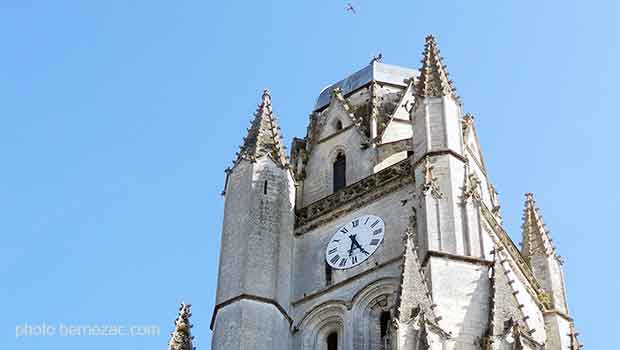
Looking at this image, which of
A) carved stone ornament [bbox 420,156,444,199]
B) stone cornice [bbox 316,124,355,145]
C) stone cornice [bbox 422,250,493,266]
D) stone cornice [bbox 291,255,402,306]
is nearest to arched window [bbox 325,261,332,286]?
stone cornice [bbox 291,255,402,306]

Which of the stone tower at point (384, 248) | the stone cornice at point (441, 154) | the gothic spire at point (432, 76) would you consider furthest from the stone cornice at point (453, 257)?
the gothic spire at point (432, 76)

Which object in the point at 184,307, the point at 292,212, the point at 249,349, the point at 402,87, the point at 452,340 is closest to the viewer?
the point at 452,340

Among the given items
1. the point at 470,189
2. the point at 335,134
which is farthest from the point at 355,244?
the point at 335,134

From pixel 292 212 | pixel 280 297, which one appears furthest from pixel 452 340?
pixel 292 212

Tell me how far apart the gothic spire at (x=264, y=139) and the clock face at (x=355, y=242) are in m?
2.16

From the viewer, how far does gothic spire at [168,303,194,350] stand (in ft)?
80.2

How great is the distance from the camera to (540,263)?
28203 millimetres

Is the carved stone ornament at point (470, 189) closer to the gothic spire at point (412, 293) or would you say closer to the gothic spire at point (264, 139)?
the gothic spire at point (412, 293)

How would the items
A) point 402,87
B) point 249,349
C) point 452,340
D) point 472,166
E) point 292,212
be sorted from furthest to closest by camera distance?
point 402,87 → point 472,166 → point 292,212 → point 249,349 → point 452,340

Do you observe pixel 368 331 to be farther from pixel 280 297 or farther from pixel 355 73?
pixel 355 73

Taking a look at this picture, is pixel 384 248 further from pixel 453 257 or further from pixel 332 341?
pixel 453 257

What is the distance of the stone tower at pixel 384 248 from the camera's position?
2205cm

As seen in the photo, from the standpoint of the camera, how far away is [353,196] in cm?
2667

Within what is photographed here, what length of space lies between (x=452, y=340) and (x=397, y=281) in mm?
2913
